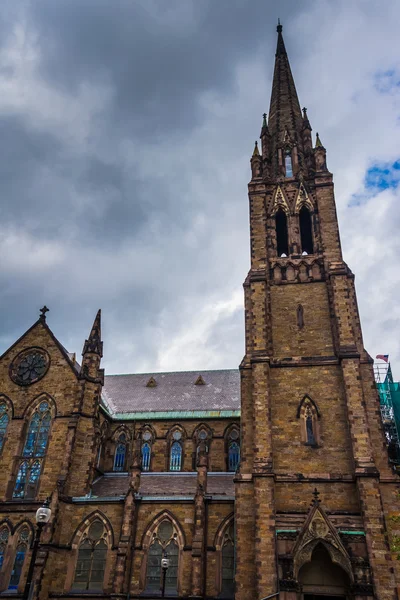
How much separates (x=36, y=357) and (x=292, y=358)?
636 inches

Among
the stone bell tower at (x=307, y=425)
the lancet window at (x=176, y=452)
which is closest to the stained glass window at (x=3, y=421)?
the lancet window at (x=176, y=452)

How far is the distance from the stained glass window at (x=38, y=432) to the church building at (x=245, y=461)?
0.09m

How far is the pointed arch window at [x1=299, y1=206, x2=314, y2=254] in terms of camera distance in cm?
3297

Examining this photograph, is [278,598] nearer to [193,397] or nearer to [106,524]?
[106,524]

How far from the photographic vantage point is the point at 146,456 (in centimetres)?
3241

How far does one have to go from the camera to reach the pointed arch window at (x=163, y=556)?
80.2ft

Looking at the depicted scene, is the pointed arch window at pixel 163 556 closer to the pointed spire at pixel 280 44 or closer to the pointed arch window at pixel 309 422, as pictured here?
the pointed arch window at pixel 309 422

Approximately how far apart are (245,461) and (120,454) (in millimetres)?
11859

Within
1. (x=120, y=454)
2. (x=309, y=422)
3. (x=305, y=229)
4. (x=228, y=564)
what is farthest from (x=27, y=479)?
(x=305, y=229)

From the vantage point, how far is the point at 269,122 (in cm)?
4134

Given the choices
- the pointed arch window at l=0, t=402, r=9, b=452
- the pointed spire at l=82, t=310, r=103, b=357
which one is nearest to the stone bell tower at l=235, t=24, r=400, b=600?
the pointed spire at l=82, t=310, r=103, b=357

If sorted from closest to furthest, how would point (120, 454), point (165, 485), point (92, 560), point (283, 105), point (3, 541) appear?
point (92, 560)
point (3, 541)
point (165, 485)
point (120, 454)
point (283, 105)

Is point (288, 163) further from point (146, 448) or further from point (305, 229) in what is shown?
point (146, 448)

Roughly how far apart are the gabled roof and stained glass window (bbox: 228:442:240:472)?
6.54 ft
